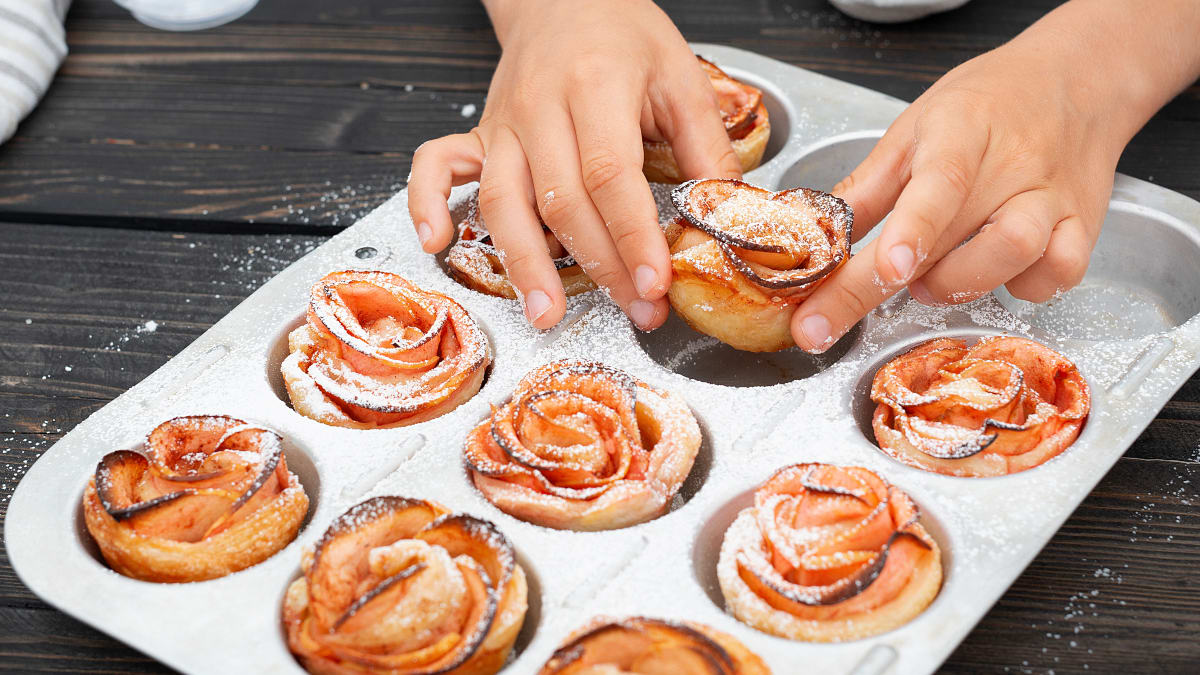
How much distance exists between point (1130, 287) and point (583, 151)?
3.45 feet

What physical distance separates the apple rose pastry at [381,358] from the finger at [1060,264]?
86 centimetres

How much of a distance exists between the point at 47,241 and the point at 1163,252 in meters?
2.17

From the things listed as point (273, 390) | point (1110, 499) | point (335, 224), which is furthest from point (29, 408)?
point (1110, 499)

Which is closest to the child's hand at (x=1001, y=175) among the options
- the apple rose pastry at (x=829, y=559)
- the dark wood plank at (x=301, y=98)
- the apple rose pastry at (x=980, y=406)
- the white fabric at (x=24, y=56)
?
the apple rose pastry at (x=980, y=406)

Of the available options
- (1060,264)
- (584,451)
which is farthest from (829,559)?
(1060,264)

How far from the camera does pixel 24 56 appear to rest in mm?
2529

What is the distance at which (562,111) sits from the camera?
174 centimetres

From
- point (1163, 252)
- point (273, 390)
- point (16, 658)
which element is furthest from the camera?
point (1163, 252)

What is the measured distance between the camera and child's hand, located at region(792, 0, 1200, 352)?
150 centimetres

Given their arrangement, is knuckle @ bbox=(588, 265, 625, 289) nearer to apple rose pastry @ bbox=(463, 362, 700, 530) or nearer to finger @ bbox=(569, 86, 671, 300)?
finger @ bbox=(569, 86, 671, 300)

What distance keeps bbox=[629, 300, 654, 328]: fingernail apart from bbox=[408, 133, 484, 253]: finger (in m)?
0.35

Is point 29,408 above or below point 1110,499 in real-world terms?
below

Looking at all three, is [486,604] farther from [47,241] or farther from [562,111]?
[47,241]

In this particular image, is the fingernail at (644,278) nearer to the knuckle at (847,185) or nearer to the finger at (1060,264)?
the knuckle at (847,185)
